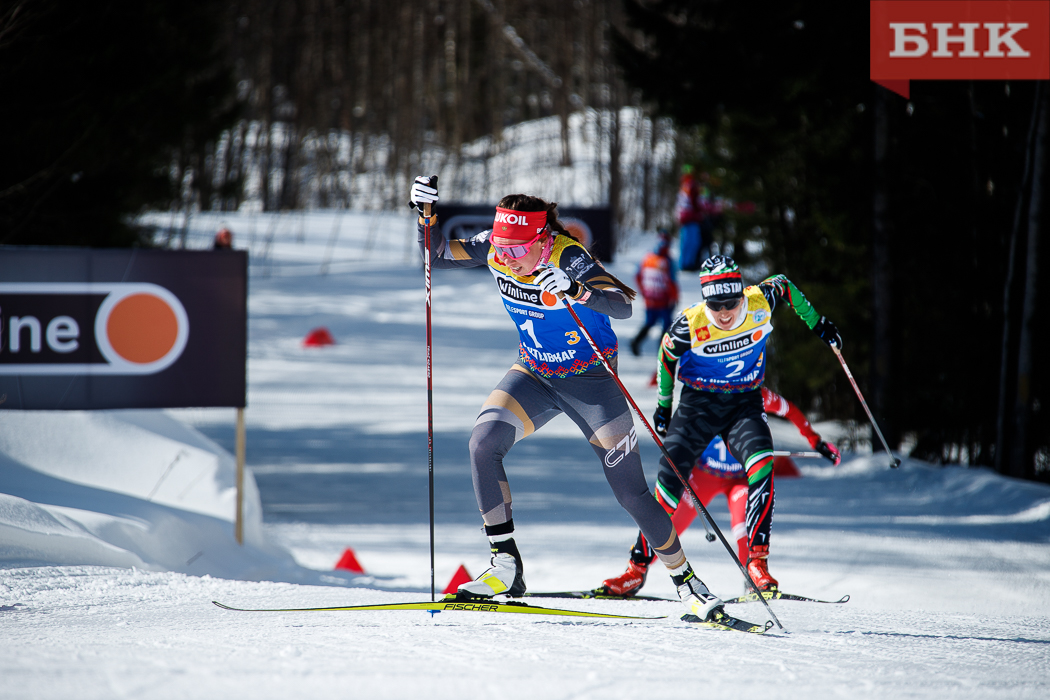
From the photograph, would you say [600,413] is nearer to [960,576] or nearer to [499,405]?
[499,405]

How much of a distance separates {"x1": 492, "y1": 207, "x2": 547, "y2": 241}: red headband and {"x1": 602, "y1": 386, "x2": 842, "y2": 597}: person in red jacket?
1.87 m

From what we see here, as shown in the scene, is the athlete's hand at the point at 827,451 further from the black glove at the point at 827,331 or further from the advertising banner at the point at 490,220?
the advertising banner at the point at 490,220

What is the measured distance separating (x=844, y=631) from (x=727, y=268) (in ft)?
6.38

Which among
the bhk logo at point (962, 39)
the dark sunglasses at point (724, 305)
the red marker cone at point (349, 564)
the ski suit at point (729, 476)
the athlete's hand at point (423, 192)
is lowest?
the red marker cone at point (349, 564)

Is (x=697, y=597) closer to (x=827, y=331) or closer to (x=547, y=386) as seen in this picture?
(x=547, y=386)

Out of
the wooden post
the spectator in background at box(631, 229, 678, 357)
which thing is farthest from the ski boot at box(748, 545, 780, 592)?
the spectator in background at box(631, 229, 678, 357)

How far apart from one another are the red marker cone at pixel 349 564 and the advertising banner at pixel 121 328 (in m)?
1.29

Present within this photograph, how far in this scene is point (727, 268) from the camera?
16.0 ft

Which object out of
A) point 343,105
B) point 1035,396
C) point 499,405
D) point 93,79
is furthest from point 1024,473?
point 343,105

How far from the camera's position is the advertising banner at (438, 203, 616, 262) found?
2116cm

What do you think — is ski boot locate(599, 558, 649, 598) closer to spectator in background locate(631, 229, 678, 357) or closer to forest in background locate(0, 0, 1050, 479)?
forest in background locate(0, 0, 1050, 479)

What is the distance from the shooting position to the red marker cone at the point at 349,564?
615cm

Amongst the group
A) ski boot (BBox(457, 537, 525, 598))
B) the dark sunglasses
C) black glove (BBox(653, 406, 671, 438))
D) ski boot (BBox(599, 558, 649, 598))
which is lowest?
ski boot (BBox(599, 558, 649, 598))

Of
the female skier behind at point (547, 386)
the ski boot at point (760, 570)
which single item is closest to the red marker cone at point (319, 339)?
the ski boot at point (760, 570)
